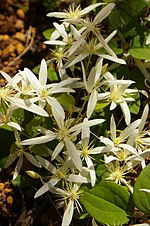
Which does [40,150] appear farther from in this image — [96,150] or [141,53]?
[141,53]

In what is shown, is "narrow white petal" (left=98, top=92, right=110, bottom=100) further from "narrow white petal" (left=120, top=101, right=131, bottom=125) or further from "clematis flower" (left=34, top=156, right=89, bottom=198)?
"clematis flower" (left=34, top=156, right=89, bottom=198)

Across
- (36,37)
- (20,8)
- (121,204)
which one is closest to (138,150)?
(121,204)

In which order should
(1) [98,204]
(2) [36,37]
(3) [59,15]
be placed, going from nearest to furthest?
(1) [98,204] → (3) [59,15] → (2) [36,37]

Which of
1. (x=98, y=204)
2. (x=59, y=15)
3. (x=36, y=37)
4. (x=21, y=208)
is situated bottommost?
(x=21, y=208)

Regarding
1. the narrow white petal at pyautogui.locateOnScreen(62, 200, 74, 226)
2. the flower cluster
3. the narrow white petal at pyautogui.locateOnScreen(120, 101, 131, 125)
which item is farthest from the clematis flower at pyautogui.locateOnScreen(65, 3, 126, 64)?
the narrow white petal at pyautogui.locateOnScreen(62, 200, 74, 226)

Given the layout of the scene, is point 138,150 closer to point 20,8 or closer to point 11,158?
point 11,158

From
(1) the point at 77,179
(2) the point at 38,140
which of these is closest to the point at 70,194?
(1) the point at 77,179
